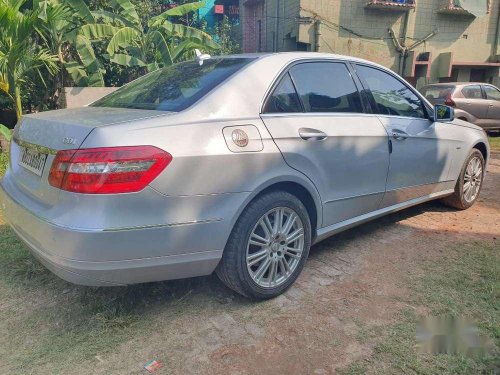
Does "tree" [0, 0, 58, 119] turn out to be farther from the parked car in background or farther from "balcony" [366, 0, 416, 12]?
"balcony" [366, 0, 416, 12]

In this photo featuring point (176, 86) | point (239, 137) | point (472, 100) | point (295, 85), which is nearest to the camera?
point (239, 137)

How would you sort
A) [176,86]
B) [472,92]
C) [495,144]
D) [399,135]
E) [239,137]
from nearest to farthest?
[239,137] < [176,86] < [399,135] < [495,144] < [472,92]

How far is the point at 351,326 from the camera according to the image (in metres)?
2.65

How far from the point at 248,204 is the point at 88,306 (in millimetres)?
1272

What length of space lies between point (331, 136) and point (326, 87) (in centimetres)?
46

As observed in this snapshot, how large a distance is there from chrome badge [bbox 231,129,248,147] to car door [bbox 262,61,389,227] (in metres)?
0.23

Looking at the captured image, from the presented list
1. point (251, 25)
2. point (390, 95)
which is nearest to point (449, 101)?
point (390, 95)

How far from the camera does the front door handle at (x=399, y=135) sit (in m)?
3.70

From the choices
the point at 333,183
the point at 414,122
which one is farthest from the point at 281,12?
the point at 333,183

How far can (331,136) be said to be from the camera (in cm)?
315

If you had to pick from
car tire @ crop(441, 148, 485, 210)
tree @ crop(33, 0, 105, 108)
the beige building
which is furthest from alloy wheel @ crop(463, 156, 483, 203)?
the beige building

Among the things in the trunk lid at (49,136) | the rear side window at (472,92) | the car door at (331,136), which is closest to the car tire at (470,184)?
the car door at (331,136)

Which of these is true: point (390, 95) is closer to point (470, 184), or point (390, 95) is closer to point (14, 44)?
A: point (470, 184)

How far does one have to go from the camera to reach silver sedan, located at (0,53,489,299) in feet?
7.37
